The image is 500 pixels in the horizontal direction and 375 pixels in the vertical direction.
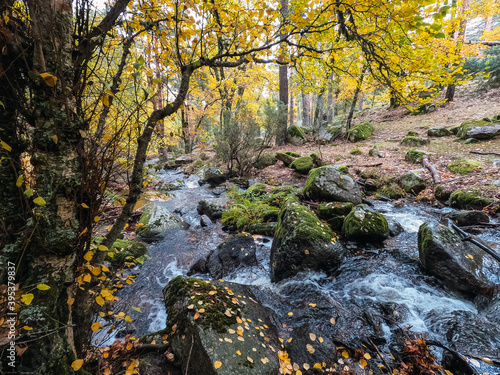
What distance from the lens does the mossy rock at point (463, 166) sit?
664 centimetres

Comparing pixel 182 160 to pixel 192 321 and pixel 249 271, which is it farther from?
pixel 192 321

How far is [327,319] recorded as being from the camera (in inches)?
117

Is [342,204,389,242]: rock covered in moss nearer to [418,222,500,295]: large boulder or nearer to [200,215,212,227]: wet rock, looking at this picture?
[418,222,500,295]: large boulder

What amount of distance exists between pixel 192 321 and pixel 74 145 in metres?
2.00

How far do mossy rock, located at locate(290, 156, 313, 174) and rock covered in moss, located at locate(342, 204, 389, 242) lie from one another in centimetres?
423

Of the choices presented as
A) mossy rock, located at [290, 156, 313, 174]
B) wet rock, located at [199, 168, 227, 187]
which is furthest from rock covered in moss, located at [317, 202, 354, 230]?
wet rock, located at [199, 168, 227, 187]

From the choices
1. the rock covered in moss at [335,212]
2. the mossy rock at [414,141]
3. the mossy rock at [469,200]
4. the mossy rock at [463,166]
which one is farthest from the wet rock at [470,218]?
the mossy rock at [414,141]

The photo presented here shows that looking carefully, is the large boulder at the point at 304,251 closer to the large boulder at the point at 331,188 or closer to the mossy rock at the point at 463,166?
the large boulder at the point at 331,188

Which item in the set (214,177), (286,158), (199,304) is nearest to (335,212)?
(199,304)

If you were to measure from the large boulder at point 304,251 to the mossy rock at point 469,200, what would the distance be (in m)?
3.78

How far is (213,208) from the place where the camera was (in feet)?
23.5

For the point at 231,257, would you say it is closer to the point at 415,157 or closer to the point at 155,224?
the point at 155,224

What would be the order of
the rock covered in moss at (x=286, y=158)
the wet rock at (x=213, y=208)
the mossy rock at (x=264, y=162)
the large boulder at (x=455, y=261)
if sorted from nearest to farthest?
the large boulder at (x=455, y=261) < the wet rock at (x=213, y=208) < the rock covered in moss at (x=286, y=158) < the mossy rock at (x=264, y=162)

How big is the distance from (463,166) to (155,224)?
9619 millimetres
